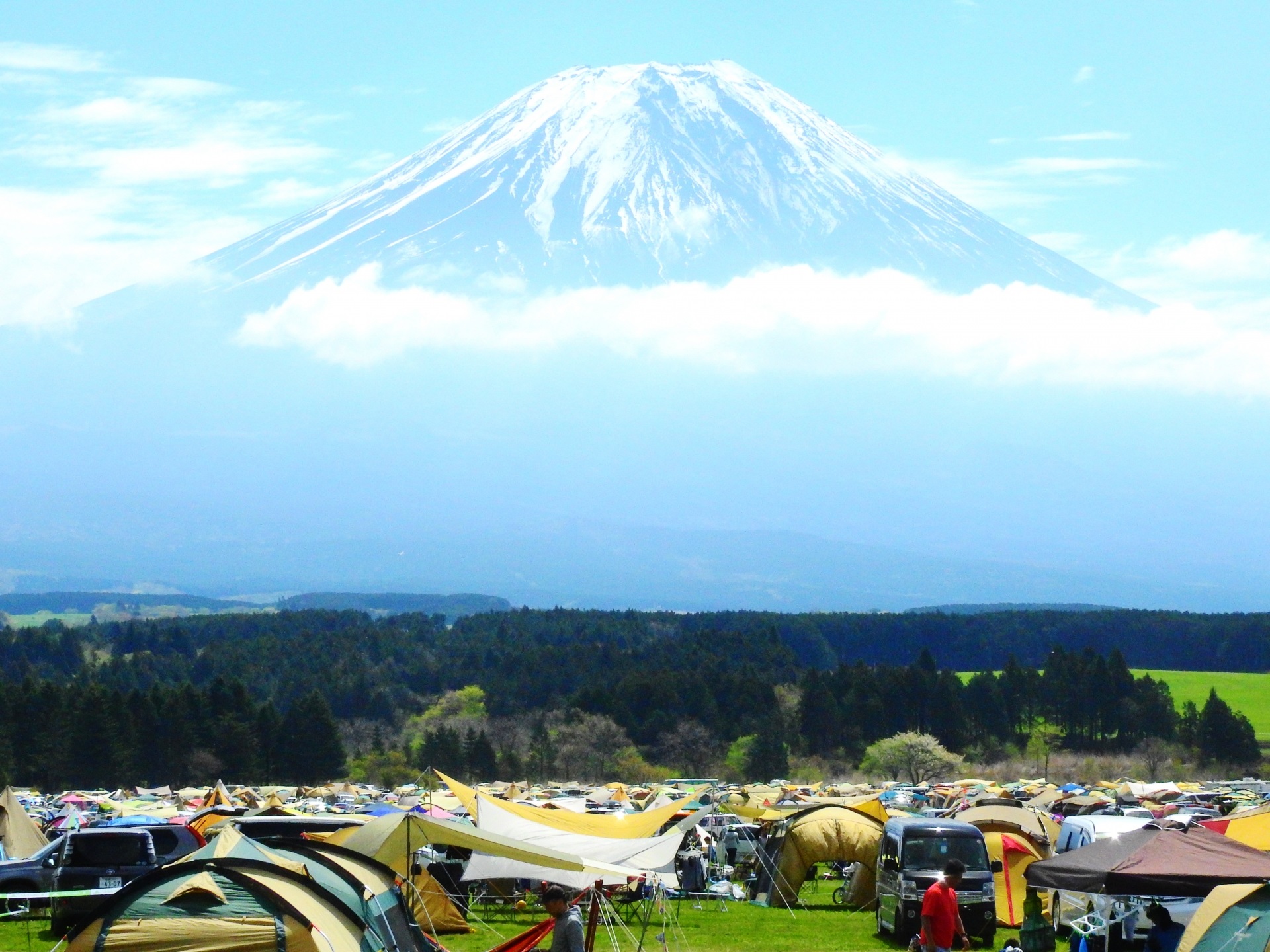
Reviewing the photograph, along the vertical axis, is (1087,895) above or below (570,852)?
above

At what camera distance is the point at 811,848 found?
25.2 metres

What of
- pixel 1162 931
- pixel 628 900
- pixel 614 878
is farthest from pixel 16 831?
pixel 1162 931

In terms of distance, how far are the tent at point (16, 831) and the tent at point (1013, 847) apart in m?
16.6

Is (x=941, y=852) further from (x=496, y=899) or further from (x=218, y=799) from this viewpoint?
(x=218, y=799)

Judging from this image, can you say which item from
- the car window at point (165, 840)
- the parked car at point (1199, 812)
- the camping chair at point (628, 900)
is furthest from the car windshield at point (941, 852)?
the parked car at point (1199, 812)

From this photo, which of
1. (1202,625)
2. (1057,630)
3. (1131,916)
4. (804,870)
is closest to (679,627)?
(1057,630)

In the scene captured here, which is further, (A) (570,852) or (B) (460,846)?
(A) (570,852)

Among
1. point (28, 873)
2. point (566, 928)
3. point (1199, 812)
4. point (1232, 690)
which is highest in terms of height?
point (566, 928)

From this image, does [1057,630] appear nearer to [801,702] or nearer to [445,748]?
[801,702]

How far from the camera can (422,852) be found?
24.6m

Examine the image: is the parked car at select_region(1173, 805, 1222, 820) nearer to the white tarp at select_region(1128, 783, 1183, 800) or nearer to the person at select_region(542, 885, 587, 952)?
the white tarp at select_region(1128, 783, 1183, 800)

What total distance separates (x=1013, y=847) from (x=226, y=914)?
12.4m

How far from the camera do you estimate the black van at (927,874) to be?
18.6 meters

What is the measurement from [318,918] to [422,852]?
10.4 metres
